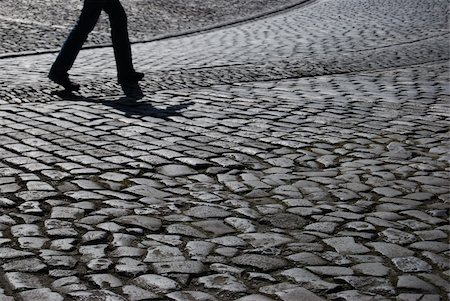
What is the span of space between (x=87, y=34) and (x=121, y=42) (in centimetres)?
44

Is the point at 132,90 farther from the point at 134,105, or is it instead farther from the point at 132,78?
the point at 134,105

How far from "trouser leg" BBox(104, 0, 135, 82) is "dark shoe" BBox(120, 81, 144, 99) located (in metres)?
0.09

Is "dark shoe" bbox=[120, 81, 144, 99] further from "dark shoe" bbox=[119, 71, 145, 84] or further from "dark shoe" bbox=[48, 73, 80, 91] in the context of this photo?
"dark shoe" bbox=[48, 73, 80, 91]

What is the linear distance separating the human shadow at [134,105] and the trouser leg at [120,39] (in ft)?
2.44

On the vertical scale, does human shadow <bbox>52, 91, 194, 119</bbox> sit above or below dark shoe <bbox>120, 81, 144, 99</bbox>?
above

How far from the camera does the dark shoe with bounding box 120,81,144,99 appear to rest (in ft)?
27.2

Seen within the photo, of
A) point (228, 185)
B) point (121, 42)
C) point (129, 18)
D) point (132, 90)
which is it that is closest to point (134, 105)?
point (132, 90)

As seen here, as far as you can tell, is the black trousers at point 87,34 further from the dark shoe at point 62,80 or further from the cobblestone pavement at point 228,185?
the cobblestone pavement at point 228,185

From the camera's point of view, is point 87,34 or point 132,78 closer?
point 87,34

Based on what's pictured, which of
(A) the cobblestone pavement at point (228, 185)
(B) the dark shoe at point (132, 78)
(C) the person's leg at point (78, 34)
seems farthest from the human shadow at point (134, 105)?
(B) the dark shoe at point (132, 78)

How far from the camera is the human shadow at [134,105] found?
733 cm

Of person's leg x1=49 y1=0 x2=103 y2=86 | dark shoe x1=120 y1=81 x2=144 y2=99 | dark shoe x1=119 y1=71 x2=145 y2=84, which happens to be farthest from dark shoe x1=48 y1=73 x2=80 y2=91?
dark shoe x1=119 y1=71 x2=145 y2=84

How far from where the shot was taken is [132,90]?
28.2 feet

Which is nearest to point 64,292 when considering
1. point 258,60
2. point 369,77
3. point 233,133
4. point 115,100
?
point 233,133
